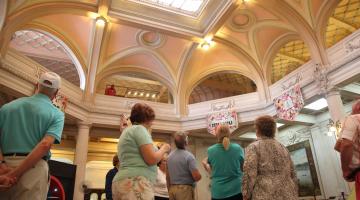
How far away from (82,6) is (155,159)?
8063 millimetres

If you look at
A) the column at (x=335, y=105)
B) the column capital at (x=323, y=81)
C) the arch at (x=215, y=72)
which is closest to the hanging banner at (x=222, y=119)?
the arch at (x=215, y=72)

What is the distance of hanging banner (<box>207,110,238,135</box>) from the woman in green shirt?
28.8 ft

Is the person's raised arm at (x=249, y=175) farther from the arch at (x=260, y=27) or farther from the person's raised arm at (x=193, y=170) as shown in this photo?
the arch at (x=260, y=27)

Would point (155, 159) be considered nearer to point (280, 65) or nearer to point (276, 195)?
point (276, 195)

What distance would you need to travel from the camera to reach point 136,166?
2246mm

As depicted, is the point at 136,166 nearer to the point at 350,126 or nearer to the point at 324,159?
the point at 350,126

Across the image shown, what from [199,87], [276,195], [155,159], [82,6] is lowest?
[276,195]

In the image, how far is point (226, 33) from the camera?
10.9 meters

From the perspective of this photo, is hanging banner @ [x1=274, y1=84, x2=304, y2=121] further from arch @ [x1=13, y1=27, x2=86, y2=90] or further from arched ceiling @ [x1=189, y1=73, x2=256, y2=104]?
arch @ [x1=13, y1=27, x2=86, y2=90]

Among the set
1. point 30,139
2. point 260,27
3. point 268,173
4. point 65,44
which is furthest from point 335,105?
point 65,44

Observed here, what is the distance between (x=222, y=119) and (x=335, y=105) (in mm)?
4208

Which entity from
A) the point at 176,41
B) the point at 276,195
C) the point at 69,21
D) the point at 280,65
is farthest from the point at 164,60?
the point at 276,195

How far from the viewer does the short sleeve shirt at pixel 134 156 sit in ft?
7.31

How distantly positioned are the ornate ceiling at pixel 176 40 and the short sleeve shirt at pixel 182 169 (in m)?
6.52
